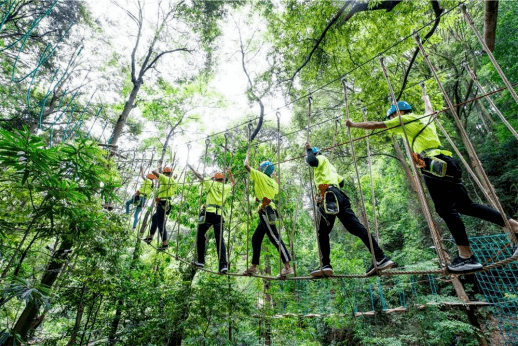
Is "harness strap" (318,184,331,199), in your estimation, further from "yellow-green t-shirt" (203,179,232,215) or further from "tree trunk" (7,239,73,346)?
"tree trunk" (7,239,73,346)

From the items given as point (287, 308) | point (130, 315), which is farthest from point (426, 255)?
point (130, 315)

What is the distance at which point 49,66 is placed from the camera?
20.5 ft

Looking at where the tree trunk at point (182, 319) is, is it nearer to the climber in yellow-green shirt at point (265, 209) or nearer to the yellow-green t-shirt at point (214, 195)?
the yellow-green t-shirt at point (214, 195)

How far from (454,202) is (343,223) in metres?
0.80

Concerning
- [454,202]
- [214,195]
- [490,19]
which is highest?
[490,19]

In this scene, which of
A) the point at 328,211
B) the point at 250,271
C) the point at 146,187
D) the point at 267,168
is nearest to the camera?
the point at 328,211

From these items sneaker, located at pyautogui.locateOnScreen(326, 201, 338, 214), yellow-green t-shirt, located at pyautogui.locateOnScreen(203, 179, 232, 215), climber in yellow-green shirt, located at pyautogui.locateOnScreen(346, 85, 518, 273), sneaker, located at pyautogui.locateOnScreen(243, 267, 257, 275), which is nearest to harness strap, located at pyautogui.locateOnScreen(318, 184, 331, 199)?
sneaker, located at pyautogui.locateOnScreen(326, 201, 338, 214)

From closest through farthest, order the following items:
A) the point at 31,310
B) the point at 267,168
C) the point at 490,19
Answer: the point at 490,19 → the point at 31,310 → the point at 267,168

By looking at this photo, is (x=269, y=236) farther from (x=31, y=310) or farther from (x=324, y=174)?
(x=31, y=310)

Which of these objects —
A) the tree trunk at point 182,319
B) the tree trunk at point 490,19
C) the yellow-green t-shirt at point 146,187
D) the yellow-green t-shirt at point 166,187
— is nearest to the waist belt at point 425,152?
the tree trunk at point 490,19

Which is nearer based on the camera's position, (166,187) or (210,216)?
(210,216)

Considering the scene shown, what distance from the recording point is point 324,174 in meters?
2.38

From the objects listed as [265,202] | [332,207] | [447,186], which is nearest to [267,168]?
[265,202]

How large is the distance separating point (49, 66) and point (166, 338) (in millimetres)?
6468
